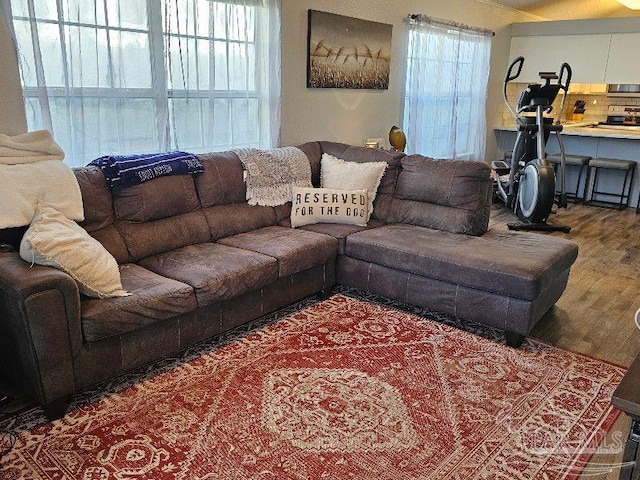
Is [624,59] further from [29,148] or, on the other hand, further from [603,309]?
[29,148]

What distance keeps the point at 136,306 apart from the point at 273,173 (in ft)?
5.54

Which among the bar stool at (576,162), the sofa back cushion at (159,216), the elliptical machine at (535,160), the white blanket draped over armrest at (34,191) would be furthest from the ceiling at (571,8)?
the white blanket draped over armrest at (34,191)

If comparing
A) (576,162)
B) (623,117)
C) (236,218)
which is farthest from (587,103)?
(236,218)

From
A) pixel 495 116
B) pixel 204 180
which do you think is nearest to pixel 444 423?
pixel 204 180

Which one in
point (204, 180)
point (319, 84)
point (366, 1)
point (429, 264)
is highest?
point (366, 1)

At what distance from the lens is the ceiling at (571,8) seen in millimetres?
7324

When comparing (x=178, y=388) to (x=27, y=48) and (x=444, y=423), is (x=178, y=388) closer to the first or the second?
(x=444, y=423)

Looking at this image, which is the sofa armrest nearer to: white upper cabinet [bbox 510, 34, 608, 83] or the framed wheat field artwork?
the framed wheat field artwork

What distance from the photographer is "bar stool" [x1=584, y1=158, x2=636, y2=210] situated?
639 centimetres

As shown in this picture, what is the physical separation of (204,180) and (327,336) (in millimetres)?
1290

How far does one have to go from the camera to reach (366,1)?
495 centimetres

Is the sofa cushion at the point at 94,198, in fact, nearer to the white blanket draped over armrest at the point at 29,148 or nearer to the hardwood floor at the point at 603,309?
the white blanket draped over armrest at the point at 29,148

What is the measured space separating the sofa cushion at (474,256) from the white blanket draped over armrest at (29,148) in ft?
5.99

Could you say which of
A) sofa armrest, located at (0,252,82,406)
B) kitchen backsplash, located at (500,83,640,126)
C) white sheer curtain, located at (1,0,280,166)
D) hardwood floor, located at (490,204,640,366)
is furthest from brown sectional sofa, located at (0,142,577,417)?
kitchen backsplash, located at (500,83,640,126)
